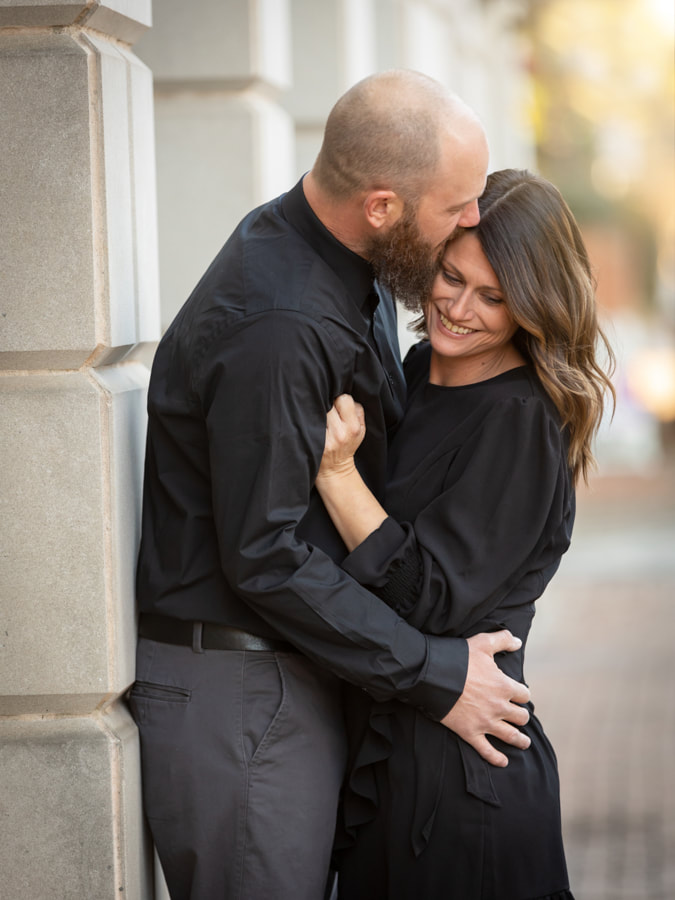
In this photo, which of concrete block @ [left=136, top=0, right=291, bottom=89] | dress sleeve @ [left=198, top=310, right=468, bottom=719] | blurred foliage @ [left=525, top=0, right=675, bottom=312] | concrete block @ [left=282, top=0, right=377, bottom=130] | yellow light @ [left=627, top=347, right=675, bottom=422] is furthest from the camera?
yellow light @ [left=627, top=347, right=675, bottom=422]

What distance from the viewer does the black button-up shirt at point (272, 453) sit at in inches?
96.0

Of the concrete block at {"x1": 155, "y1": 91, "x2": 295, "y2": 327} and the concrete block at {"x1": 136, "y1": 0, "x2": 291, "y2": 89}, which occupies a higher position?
the concrete block at {"x1": 136, "y1": 0, "x2": 291, "y2": 89}

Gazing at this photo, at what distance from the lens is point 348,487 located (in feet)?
8.91

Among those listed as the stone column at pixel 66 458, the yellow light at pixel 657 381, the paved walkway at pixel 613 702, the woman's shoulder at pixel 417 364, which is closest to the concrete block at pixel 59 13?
the stone column at pixel 66 458

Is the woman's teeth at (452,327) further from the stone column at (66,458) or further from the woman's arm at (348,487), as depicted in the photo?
the stone column at (66,458)

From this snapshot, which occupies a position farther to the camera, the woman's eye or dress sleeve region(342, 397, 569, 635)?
the woman's eye

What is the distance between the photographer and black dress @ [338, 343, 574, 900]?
108 inches

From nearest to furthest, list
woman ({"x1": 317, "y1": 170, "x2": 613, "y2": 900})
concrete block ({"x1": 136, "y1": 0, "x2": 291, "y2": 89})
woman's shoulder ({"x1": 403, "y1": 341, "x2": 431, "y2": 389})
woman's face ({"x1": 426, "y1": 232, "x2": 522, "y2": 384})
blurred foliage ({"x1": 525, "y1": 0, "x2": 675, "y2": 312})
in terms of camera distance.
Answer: woman ({"x1": 317, "y1": 170, "x2": 613, "y2": 900}) → woman's face ({"x1": 426, "y1": 232, "x2": 522, "y2": 384}) → woman's shoulder ({"x1": 403, "y1": 341, "x2": 431, "y2": 389}) → concrete block ({"x1": 136, "y1": 0, "x2": 291, "y2": 89}) → blurred foliage ({"x1": 525, "y1": 0, "x2": 675, "y2": 312})

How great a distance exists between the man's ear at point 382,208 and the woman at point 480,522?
0.30m

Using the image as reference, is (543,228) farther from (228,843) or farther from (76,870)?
(76,870)

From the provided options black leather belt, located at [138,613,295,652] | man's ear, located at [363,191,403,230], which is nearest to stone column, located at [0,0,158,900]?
black leather belt, located at [138,613,295,652]

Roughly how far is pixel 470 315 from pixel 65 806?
1.46 m

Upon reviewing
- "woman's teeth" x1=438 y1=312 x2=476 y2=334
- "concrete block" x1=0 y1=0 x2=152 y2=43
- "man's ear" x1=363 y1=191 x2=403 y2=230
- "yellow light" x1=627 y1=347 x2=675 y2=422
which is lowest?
"yellow light" x1=627 y1=347 x2=675 y2=422

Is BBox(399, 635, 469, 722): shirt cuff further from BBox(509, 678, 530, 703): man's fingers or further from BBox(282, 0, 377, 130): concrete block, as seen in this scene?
BBox(282, 0, 377, 130): concrete block
